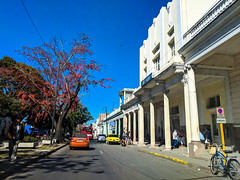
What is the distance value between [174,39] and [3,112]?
2422cm

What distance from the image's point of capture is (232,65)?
44.2 feet

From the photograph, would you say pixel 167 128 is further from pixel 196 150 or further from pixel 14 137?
pixel 14 137

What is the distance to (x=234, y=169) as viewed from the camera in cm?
634

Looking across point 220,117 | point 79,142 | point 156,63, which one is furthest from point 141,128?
point 220,117

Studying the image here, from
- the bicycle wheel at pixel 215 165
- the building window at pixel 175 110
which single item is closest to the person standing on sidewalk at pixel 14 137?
the bicycle wheel at pixel 215 165

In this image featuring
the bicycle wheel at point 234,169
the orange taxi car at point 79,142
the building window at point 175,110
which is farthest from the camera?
the building window at point 175,110

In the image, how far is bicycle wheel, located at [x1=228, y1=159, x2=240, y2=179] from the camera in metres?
6.26

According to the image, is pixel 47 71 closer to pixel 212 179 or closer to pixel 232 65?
pixel 232 65

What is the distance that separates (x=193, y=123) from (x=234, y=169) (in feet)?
19.1

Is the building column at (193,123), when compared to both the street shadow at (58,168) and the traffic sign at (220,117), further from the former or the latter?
the street shadow at (58,168)

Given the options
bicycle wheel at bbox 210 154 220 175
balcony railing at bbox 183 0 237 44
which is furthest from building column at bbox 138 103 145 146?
bicycle wheel at bbox 210 154 220 175

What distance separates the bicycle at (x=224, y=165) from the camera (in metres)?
6.33

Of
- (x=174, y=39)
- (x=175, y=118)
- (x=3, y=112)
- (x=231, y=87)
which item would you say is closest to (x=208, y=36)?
(x=231, y=87)

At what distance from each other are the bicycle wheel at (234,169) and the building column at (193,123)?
493 centimetres
